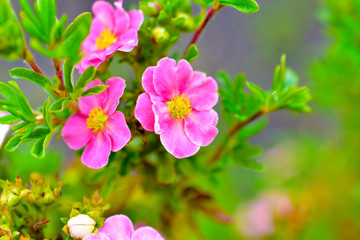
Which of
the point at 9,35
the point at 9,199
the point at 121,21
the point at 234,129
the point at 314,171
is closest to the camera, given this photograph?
the point at 9,35

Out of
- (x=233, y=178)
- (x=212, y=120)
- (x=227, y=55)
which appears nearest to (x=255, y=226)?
(x=233, y=178)

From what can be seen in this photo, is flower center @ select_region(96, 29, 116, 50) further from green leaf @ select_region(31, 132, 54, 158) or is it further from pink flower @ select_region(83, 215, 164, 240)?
pink flower @ select_region(83, 215, 164, 240)

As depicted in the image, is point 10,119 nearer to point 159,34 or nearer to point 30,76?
point 30,76

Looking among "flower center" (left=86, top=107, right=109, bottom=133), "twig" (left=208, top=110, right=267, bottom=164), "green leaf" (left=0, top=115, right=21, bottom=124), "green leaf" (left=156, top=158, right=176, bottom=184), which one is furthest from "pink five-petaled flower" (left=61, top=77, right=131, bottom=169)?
"twig" (left=208, top=110, right=267, bottom=164)

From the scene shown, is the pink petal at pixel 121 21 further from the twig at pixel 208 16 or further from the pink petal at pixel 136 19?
the twig at pixel 208 16

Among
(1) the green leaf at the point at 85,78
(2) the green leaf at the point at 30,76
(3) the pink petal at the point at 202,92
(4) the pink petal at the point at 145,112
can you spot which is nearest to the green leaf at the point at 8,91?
(2) the green leaf at the point at 30,76

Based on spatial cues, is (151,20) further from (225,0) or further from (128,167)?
(128,167)

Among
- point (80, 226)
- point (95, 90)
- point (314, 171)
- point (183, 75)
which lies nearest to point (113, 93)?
point (95, 90)
